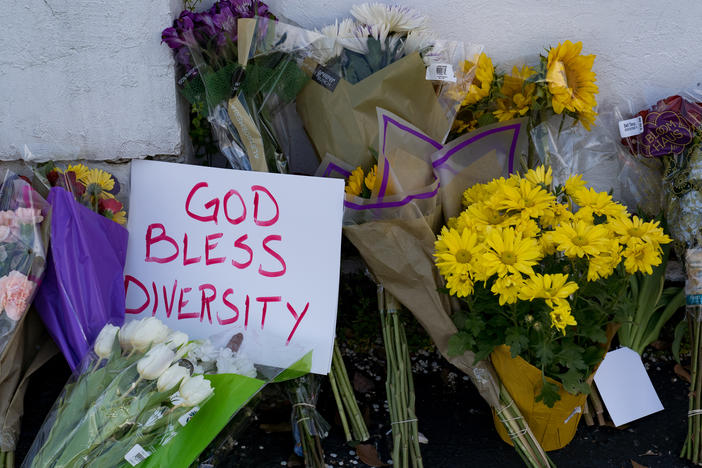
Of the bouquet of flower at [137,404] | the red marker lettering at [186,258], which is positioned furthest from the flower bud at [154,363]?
the red marker lettering at [186,258]

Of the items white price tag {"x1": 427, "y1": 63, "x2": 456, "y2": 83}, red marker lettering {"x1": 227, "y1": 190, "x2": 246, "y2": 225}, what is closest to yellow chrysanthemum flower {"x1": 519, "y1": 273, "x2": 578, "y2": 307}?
white price tag {"x1": 427, "y1": 63, "x2": 456, "y2": 83}

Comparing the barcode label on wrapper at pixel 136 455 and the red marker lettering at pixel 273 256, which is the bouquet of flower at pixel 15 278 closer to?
the barcode label on wrapper at pixel 136 455

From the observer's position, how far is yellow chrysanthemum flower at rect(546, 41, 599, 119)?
199cm

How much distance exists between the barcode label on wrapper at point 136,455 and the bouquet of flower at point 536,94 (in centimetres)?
143

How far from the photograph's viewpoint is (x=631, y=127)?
2285 millimetres

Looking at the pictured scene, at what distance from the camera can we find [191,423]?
1468 millimetres

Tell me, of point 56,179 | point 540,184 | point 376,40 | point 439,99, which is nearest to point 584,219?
point 540,184

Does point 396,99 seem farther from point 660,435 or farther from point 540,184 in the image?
point 660,435

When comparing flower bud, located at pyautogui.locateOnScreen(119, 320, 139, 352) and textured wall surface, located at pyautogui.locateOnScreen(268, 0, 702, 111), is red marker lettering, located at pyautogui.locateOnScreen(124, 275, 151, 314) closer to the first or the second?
flower bud, located at pyautogui.locateOnScreen(119, 320, 139, 352)

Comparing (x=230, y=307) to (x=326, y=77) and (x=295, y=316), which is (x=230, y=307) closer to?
(x=295, y=316)

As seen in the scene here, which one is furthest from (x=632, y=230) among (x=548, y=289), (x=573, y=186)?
(x=548, y=289)

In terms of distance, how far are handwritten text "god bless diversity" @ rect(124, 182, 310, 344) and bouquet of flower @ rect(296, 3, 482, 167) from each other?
334mm

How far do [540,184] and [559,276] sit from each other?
288 mm

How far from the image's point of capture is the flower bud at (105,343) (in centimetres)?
147
